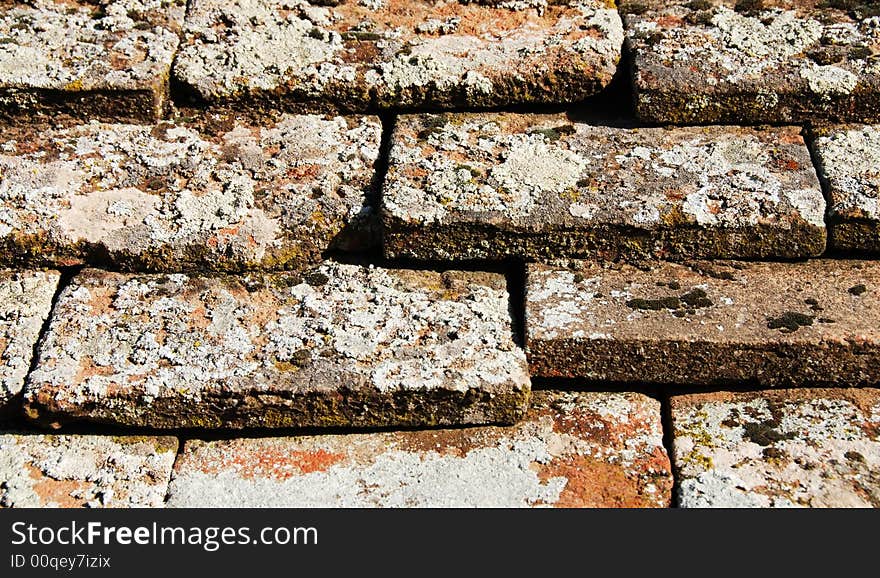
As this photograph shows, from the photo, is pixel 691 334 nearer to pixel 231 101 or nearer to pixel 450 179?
pixel 450 179

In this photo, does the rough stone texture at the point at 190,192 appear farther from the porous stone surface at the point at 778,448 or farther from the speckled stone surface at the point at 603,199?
the porous stone surface at the point at 778,448

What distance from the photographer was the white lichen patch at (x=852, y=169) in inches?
94.7

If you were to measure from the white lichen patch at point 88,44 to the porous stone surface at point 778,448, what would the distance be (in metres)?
1.69

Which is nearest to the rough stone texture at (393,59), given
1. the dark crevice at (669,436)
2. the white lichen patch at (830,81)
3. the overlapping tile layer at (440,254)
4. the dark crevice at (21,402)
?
the overlapping tile layer at (440,254)

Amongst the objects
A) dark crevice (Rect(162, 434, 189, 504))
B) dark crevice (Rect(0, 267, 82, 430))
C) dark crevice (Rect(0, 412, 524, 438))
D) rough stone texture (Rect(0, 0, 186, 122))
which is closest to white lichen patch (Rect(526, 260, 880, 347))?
dark crevice (Rect(0, 412, 524, 438))

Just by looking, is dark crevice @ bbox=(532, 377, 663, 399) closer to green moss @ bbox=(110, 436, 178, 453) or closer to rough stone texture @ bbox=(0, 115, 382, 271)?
rough stone texture @ bbox=(0, 115, 382, 271)

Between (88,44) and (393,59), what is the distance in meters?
0.87

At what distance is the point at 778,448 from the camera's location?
Answer: 2154 millimetres

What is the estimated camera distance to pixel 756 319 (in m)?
2.26

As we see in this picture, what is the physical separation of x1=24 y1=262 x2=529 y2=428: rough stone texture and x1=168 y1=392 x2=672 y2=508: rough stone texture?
69 mm

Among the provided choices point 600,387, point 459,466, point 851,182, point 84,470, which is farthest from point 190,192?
point 851,182

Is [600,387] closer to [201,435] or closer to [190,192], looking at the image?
[201,435]

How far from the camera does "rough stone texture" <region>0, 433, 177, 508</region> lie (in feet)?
6.94

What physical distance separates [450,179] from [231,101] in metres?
0.70
